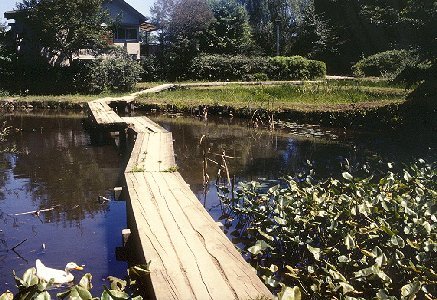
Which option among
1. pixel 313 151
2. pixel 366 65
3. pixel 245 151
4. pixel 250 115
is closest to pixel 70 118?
pixel 250 115

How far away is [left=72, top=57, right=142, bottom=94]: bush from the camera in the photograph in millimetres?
27547

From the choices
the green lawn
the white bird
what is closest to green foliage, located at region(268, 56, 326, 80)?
the green lawn

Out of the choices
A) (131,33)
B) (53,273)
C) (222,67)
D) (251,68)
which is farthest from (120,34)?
(53,273)

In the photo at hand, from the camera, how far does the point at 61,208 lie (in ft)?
26.6

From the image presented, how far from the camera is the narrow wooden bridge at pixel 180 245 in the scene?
351 centimetres

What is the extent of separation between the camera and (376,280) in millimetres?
4262

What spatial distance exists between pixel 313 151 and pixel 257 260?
7.28m

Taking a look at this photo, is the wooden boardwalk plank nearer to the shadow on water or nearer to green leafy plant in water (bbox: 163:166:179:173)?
the shadow on water

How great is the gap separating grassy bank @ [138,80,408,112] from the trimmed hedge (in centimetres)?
956

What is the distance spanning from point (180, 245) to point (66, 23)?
2602cm

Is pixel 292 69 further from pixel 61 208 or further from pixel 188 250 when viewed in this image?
pixel 188 250

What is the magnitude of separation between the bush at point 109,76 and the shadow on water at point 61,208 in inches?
517

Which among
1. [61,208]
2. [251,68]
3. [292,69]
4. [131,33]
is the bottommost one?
[61,208]

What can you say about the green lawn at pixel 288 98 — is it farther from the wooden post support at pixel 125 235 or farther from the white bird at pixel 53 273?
the white bird at pixel 53 273
